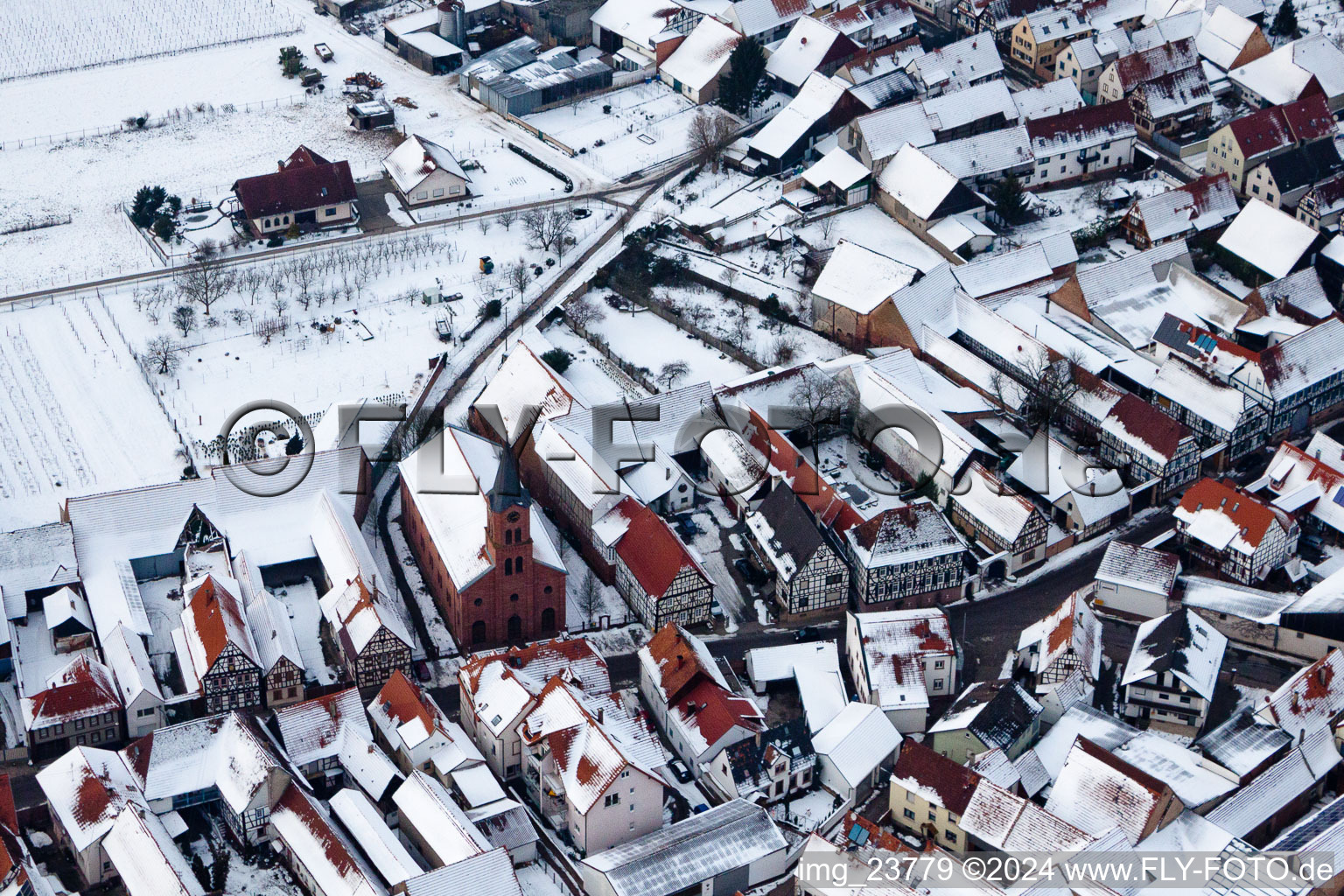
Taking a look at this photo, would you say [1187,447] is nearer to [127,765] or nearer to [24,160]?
[127,765]

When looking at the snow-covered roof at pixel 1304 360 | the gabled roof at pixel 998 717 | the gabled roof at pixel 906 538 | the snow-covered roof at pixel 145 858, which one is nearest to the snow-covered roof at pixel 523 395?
the gabled roof at pixel 906 538

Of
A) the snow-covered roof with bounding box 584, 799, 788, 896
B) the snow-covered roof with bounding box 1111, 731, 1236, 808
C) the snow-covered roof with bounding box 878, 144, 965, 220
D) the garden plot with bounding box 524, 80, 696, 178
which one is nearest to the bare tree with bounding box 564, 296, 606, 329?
the garden plot with bounding box 524, 80, 696, 178

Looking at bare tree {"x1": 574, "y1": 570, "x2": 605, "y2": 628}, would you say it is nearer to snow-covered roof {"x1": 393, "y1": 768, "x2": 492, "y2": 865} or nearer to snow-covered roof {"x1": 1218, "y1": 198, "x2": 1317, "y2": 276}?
snow-covered roof {"x1": 393, "y1": 768, "x2": 492, "y2": 865}

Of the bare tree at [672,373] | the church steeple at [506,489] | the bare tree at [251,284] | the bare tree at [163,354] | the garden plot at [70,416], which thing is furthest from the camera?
the bare tree at [251,284]

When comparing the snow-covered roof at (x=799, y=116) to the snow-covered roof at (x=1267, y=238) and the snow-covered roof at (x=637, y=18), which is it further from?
the snow-covered roof at (x=1267, y=238)

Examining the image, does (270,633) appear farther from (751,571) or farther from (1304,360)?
(1304,360)

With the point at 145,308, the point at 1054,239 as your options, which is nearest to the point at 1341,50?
the point at 1054,239
